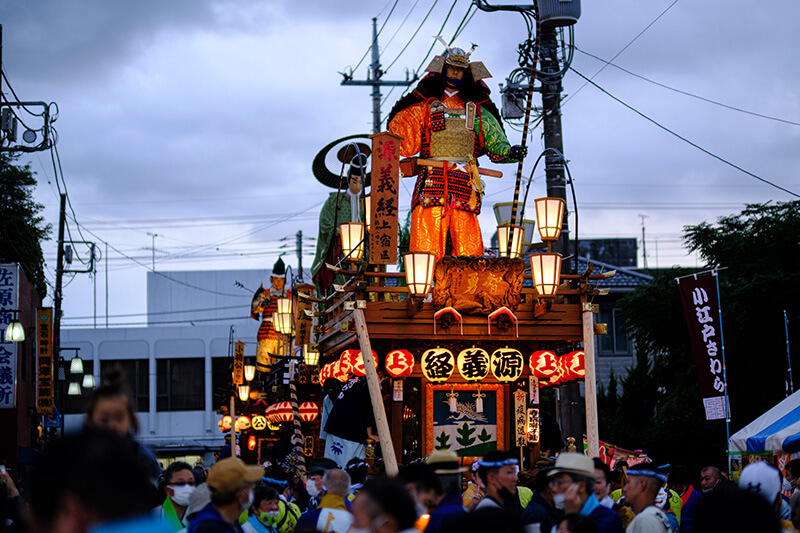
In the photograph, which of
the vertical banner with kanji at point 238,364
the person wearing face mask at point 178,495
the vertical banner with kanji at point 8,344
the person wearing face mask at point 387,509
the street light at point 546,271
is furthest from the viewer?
the vertical banner with kanji at point 238,364

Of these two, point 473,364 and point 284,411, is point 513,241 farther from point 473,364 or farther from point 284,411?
point 284,411

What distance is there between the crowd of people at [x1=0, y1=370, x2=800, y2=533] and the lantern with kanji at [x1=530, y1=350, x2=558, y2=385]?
126 inches

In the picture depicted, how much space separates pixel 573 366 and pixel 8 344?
16.8 m

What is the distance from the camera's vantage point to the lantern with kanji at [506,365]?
14.2 metres

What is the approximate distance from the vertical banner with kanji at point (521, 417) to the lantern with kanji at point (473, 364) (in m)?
1.07

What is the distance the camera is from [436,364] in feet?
45.8

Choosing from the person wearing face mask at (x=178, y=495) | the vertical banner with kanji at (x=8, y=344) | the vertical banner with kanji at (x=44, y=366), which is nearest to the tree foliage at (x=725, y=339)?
the vertical banner with kanji at (x=44, y=366)

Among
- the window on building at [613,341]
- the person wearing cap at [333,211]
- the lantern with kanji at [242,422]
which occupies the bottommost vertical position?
the lantern with kanji at [242,422]

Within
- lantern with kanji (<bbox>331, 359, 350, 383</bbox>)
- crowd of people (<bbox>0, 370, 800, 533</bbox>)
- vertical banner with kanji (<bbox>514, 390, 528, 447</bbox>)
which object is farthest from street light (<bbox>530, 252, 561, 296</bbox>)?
lantern with kanji (<bbox>331, 359, 350, 383</bbox>)

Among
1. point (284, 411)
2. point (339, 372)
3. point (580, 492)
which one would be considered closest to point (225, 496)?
point (580, 492)

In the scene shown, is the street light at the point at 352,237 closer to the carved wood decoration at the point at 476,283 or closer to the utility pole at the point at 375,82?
the carved wood decoration at the point at 476,283

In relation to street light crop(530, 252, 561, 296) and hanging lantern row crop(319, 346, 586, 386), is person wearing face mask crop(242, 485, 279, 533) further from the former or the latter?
street light crop(530, 252, 561, 296)

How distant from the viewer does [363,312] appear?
13.1 m

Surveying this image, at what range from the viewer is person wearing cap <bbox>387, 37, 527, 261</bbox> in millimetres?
14859
